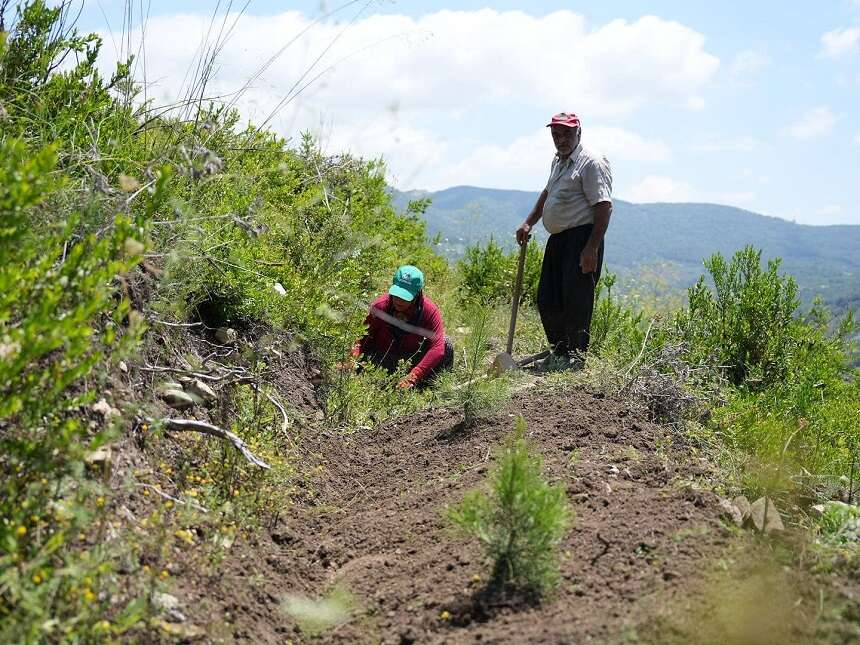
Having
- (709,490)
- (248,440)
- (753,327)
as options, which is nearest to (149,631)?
(248,440)

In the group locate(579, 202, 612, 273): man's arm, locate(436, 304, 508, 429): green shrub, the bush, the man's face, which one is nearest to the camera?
the bush

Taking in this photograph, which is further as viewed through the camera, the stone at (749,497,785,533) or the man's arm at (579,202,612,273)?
the man's arm at (579,202,612,273)

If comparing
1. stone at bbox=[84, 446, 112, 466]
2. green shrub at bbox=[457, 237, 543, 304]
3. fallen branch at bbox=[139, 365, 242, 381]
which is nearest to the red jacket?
fallen branch at bbox=[139, 365, 242, 381]

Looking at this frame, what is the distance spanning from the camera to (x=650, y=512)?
325cm

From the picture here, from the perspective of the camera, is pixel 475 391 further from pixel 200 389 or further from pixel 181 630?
pixel 181 630

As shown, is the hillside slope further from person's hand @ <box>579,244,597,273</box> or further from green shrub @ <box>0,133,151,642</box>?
person's hand @ <box>579,244,597,273</box>

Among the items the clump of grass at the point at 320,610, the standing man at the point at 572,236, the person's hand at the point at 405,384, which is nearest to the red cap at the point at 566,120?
the standing man at the point at 572,236

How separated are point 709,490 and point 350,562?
1634 mm

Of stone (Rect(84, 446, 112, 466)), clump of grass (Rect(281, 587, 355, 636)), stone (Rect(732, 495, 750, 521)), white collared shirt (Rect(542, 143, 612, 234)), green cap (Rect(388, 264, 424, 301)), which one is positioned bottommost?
clump of grass (Rect(281, 587, 355, 636))

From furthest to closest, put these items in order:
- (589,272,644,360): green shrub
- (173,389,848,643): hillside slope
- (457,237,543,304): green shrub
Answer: (457,237,543,304): green shrub < (589,272,644,360): green shrub < (173,389,848,643): hillside slope

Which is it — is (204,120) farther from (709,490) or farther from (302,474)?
(709,490)

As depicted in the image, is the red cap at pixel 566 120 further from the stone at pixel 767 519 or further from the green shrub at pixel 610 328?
the stone at pixel 767 519

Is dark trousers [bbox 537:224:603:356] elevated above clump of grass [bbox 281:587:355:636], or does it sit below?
above

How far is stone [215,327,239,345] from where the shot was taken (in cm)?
465
